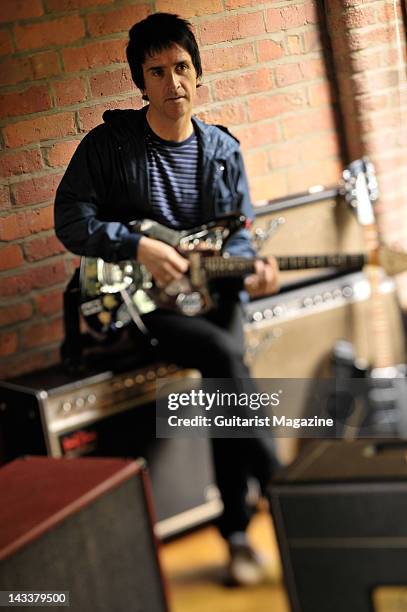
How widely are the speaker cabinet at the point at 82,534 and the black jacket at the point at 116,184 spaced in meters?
0.39

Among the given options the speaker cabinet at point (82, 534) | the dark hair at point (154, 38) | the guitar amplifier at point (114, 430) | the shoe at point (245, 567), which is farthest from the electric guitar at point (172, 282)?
the shoe at point (245, 567)

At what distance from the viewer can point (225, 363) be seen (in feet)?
3.54

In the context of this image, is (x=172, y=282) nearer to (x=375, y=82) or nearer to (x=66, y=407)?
(x=375, y=82)

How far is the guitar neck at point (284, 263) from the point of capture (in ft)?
2.77

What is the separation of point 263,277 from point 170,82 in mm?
288

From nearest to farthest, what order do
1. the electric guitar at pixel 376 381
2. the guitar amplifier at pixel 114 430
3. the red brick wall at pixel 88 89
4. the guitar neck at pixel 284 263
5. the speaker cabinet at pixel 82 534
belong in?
the red brick wall at pixel 88 89 < the guitar neck at pixel 284 263 < the speaker cabinet at pixel 82 534 < the guitar amplifier at pixel 114 430 < the electric guitar at pixel 376 381

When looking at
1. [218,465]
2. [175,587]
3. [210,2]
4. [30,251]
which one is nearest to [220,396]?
[30,251]

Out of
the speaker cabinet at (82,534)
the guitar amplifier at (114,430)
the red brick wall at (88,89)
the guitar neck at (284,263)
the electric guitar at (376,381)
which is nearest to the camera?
the red brick wall at (88,89)

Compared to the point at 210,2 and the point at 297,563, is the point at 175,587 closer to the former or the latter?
the point at 297,563

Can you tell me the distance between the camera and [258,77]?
2.29 ft

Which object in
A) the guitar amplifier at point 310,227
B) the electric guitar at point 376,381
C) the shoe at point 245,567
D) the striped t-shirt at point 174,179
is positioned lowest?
the shoe at point 245,567

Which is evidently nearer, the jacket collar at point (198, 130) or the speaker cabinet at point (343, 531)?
the jacket collar at point (198, 130)

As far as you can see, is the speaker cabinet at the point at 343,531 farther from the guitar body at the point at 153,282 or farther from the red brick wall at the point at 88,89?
the red brick wall at the point at 88,89

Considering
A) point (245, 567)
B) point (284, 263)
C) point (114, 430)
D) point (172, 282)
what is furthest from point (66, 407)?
point (172, 282)
